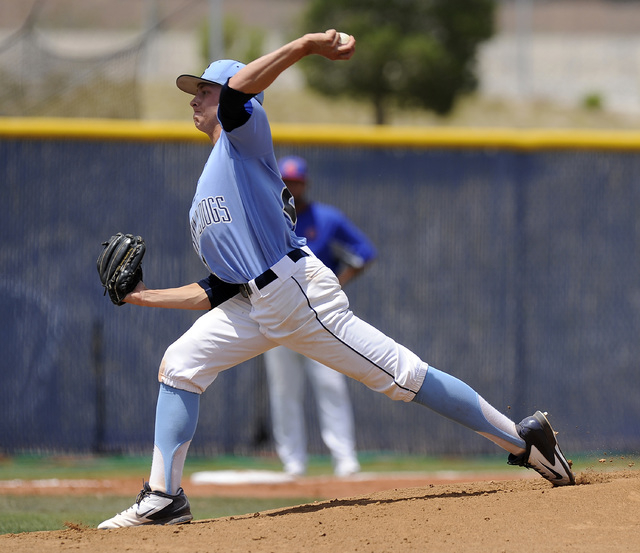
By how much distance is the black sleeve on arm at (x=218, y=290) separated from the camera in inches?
169

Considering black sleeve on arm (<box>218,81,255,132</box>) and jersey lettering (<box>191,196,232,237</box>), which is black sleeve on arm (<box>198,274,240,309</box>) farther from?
black sleeve on arm (<box>218,81,255,132</box>)

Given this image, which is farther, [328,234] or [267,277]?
[328,234]

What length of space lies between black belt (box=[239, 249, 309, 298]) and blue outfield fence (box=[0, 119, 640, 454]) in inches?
162

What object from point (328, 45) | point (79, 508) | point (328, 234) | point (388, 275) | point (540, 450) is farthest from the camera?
point (388, 275)

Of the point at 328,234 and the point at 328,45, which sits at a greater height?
the point at 328,45

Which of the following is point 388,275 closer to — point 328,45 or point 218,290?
point 218,290

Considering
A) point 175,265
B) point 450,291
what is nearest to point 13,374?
point 175,265

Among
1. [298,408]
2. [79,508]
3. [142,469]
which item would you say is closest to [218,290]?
[79,508]

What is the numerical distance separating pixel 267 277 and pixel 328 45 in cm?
98

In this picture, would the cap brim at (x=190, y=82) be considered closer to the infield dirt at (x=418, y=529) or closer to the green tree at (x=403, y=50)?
the infield dirt at (x=418, y=529)

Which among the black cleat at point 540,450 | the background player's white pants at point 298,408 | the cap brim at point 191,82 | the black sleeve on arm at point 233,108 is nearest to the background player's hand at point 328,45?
the black sleeve on arm at point 233,108

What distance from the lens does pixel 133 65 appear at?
12.1 meters

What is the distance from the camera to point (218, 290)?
431 cm

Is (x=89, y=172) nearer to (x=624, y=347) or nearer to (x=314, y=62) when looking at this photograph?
(x=624, y=347)
